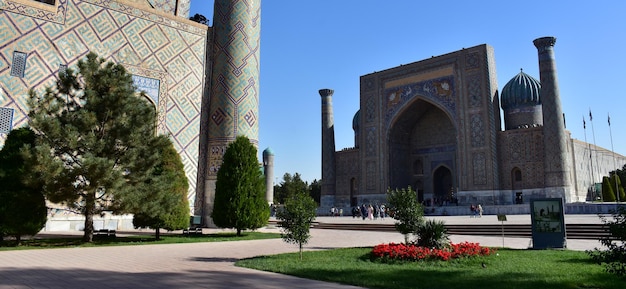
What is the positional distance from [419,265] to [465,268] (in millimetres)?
566

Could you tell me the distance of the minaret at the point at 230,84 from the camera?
15000 millimetres

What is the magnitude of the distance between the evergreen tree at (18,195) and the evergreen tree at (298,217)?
497cm

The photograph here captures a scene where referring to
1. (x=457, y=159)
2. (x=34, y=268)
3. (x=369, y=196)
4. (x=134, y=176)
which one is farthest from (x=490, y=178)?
(x=34, y=268)

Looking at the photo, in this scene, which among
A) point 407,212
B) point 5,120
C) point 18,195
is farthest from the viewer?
point 5,120

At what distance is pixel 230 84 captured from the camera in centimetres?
1530

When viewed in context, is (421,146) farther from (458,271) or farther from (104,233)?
(458,271)

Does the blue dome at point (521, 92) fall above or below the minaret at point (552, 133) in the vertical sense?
above

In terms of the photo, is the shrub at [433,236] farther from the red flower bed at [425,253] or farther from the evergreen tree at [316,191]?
the evergreen tree at [316,191]

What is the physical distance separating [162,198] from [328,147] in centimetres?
2333

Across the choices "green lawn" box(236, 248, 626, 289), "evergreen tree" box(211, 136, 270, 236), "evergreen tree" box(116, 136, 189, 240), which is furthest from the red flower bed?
"evergreen tree" box(211, 136, 270, 236)

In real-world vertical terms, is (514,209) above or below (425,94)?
below

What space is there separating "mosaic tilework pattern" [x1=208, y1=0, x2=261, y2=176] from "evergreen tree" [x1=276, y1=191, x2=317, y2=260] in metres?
8.57

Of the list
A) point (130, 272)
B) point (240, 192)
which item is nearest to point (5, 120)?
point (240, 192)

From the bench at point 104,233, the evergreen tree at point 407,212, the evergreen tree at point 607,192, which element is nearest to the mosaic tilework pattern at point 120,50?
the bench at point 104,233
